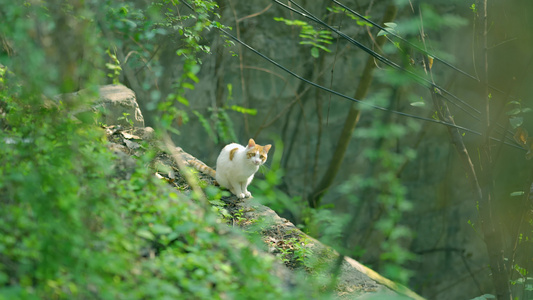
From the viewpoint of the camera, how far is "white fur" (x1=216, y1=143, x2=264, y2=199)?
434 cm

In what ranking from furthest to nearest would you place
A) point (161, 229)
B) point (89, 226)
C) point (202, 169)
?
point (202, 169) → point (161, 229) → point (89, 226)

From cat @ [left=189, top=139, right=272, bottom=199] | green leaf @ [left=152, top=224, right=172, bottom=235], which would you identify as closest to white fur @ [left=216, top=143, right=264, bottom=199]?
cat @ [left=189, top=139, right=272, bottom=199]

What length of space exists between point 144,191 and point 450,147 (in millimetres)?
6255

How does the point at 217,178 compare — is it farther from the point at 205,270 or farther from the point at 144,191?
the point at 205,270

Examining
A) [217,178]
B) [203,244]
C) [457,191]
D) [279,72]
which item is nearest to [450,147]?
[457,191]

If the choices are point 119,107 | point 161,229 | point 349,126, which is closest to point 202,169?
point 119,107

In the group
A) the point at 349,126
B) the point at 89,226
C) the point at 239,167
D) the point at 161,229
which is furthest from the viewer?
the point at 349,126

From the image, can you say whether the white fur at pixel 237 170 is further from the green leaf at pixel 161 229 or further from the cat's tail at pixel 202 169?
the green leaf at pixel 161 229

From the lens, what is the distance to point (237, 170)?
4.34 meters

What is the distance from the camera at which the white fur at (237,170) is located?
14.2 ft

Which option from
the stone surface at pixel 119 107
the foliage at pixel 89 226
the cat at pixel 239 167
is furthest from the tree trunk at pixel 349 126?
the foliage at pixel 89 226

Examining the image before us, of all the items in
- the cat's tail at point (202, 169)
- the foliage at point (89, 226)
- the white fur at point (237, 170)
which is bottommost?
the cat's tail at point (202, 169)

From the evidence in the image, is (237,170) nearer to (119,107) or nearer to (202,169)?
(202,169)

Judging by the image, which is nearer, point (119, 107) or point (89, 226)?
point (89, 226)
